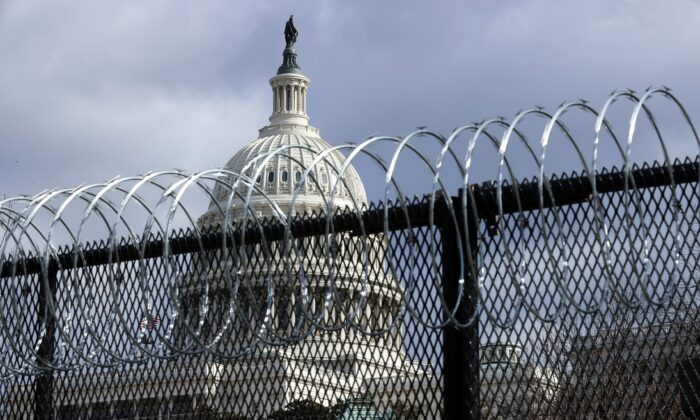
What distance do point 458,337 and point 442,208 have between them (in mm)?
1452

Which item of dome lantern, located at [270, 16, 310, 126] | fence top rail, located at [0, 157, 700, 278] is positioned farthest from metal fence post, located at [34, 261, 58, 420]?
dome lantern, located at [270, 16, 310, 126]

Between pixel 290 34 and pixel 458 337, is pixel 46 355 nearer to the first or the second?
pixel 458 337

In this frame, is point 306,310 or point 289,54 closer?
point 306,310

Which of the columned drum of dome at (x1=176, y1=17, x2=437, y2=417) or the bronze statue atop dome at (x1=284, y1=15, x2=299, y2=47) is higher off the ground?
the bronze statue atop dome at (x1=284, y1=15, x2=299, y2=47)

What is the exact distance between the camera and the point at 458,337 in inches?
541

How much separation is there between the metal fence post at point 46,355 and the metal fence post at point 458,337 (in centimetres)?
642

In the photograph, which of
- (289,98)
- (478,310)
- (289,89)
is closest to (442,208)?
(478,310)

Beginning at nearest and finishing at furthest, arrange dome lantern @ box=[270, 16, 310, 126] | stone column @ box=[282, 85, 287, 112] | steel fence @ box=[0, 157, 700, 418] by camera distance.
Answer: steel fence @ box=[0, 157, 700, 418]
dome lantern @ box=[270, 16, 310, 126]
stone column @ box=[282, 85, 287, 112]

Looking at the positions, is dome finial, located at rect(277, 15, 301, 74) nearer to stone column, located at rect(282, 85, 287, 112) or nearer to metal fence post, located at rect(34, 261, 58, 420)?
stone column, located at rect(282, 85, 287, 112)

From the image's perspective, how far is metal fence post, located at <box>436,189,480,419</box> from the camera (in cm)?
1366

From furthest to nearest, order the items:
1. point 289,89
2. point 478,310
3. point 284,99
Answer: point 289,89 → point 284,99 → point 478,310

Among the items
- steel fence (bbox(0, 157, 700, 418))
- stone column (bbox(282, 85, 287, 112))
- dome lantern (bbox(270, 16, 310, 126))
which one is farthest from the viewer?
stone column (bbox(282, 85, 287, 112))

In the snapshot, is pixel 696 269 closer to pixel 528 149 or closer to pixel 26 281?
pixel 528 149

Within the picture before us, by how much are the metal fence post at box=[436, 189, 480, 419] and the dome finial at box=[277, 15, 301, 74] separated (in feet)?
476
